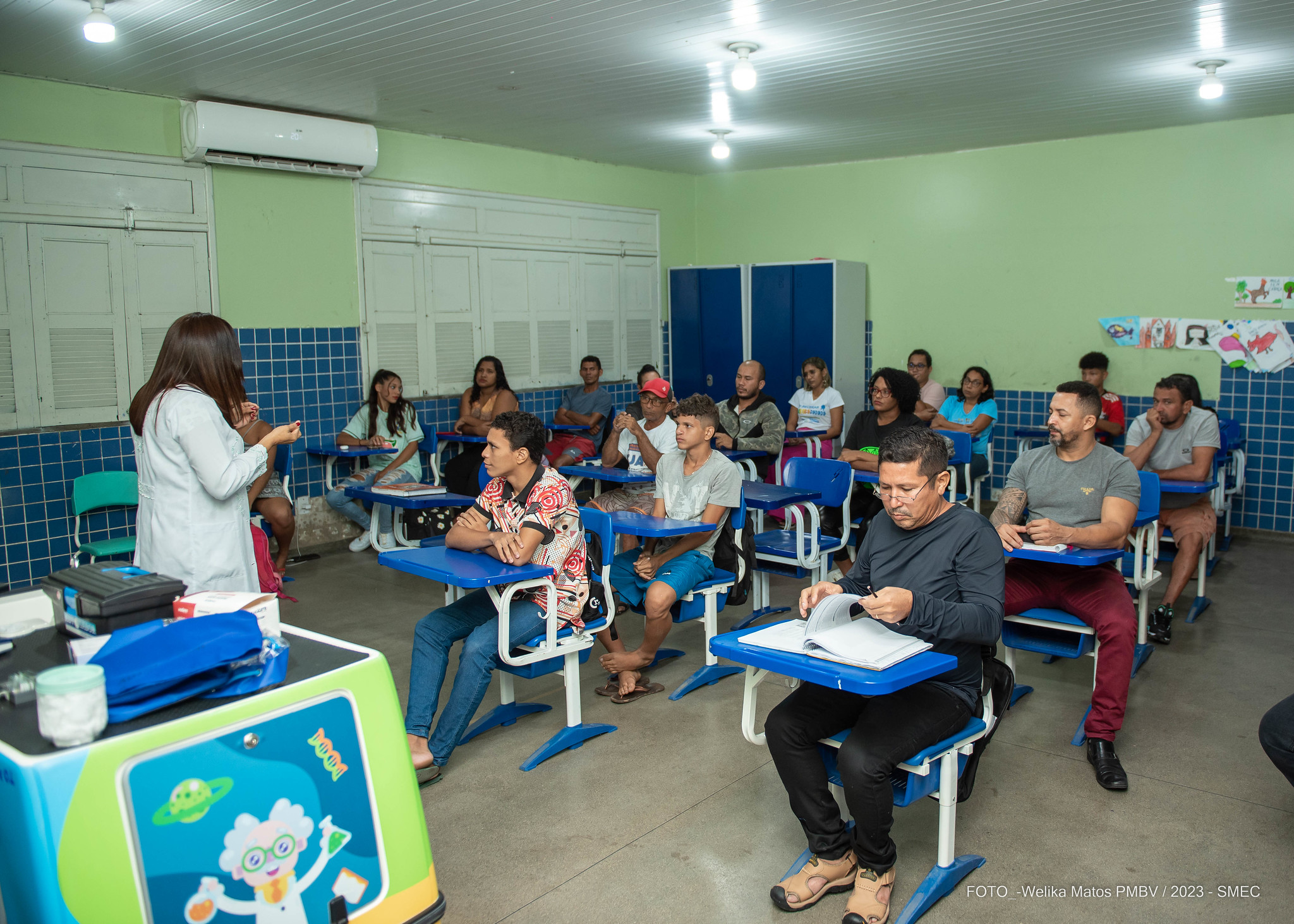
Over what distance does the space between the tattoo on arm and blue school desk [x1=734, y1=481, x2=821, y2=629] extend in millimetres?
1020

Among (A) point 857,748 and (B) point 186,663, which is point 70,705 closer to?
(B) point 186,663

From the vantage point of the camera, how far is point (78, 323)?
5727mm

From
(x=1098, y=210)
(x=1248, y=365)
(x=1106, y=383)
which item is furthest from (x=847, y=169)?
(x=1248, y=365)

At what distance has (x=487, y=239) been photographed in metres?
7.93

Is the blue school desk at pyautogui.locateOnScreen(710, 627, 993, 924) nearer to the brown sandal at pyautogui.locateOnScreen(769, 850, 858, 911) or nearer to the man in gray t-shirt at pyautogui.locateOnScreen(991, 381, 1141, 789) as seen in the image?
the brown sandal at pyautogui.locateOnScreen(769, 850, 858, 911)

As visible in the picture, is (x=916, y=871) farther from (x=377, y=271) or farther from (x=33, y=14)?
(x=377, y=271)

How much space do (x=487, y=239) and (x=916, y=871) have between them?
629cm

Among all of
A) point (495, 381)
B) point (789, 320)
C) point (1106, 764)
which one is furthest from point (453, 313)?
point (1106, 764)

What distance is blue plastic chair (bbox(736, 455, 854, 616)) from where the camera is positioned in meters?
4.77

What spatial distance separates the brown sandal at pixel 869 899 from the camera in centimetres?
251

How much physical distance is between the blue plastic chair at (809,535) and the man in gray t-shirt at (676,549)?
651 mm

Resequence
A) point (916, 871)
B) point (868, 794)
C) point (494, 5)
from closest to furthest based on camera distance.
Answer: point (868, 794), point (916, 871), point (494, 5)

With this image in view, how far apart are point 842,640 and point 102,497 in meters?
4.78

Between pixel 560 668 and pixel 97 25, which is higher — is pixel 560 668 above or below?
below
